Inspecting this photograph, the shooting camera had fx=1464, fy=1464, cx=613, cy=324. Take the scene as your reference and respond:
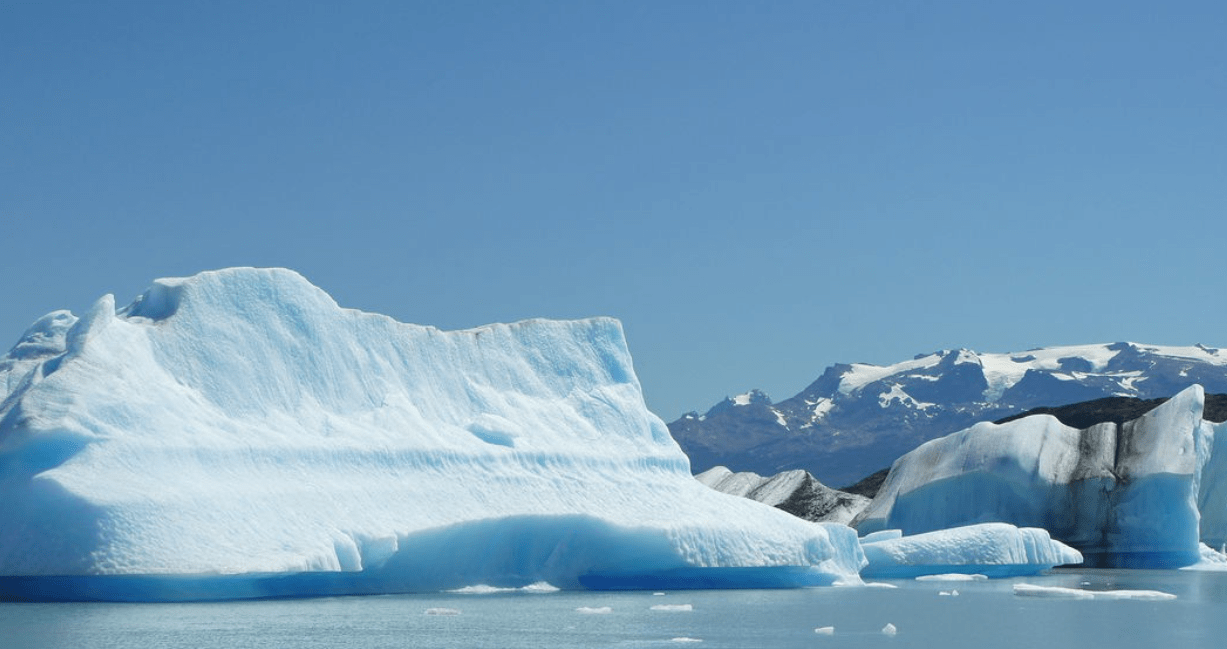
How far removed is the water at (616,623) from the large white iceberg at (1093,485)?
13.8m

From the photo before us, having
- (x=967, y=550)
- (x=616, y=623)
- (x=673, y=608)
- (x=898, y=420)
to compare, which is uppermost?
(x=898, y=420)

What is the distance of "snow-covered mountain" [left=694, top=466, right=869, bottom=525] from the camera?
145 feet

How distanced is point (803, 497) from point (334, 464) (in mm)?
27162

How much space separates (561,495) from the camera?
2178 cm

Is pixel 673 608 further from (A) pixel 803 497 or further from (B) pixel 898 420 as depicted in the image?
(B) pixel 898 420

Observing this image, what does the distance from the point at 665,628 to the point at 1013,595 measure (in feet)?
30.7

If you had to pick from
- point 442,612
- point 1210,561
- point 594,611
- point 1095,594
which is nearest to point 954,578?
point 1095,594

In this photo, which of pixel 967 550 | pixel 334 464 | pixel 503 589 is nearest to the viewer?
pixel 334 464

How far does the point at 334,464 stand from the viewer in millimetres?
20078

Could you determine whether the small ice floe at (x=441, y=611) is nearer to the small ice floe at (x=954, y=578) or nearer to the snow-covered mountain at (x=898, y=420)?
the small ice floe at (x=954, y=578)

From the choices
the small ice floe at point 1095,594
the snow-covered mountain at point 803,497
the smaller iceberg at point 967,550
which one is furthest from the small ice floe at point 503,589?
the snow-covered mountain at point 803,497

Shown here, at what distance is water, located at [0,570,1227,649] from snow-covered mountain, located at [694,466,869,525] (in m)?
21.8

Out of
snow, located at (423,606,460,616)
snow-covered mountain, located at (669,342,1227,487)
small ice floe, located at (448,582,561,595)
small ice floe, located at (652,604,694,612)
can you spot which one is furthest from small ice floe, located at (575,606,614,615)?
snow-covered mountain, located at (669,342,1227,487)

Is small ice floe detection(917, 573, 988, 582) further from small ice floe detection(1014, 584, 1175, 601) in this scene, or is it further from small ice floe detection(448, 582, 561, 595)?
small ice floe detection(448, 582, 561, 595)
